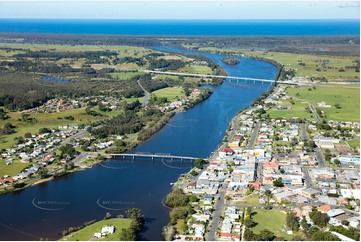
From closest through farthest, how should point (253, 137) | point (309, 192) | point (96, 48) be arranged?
point (309, 192), point (253, 137), point (96, 48)

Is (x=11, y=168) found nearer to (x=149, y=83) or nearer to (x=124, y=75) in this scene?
(x=149, y=83)

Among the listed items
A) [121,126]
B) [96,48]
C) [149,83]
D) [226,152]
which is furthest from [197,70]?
[226,152]

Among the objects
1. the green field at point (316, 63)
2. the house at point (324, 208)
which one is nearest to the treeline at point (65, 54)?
the green field at point (316, 63)

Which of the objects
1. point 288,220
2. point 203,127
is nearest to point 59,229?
point 288,220

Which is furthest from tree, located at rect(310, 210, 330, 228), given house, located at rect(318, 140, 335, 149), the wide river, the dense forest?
the dense forest

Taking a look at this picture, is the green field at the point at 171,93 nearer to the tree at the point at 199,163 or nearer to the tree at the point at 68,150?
the tree at the point at 68,150
